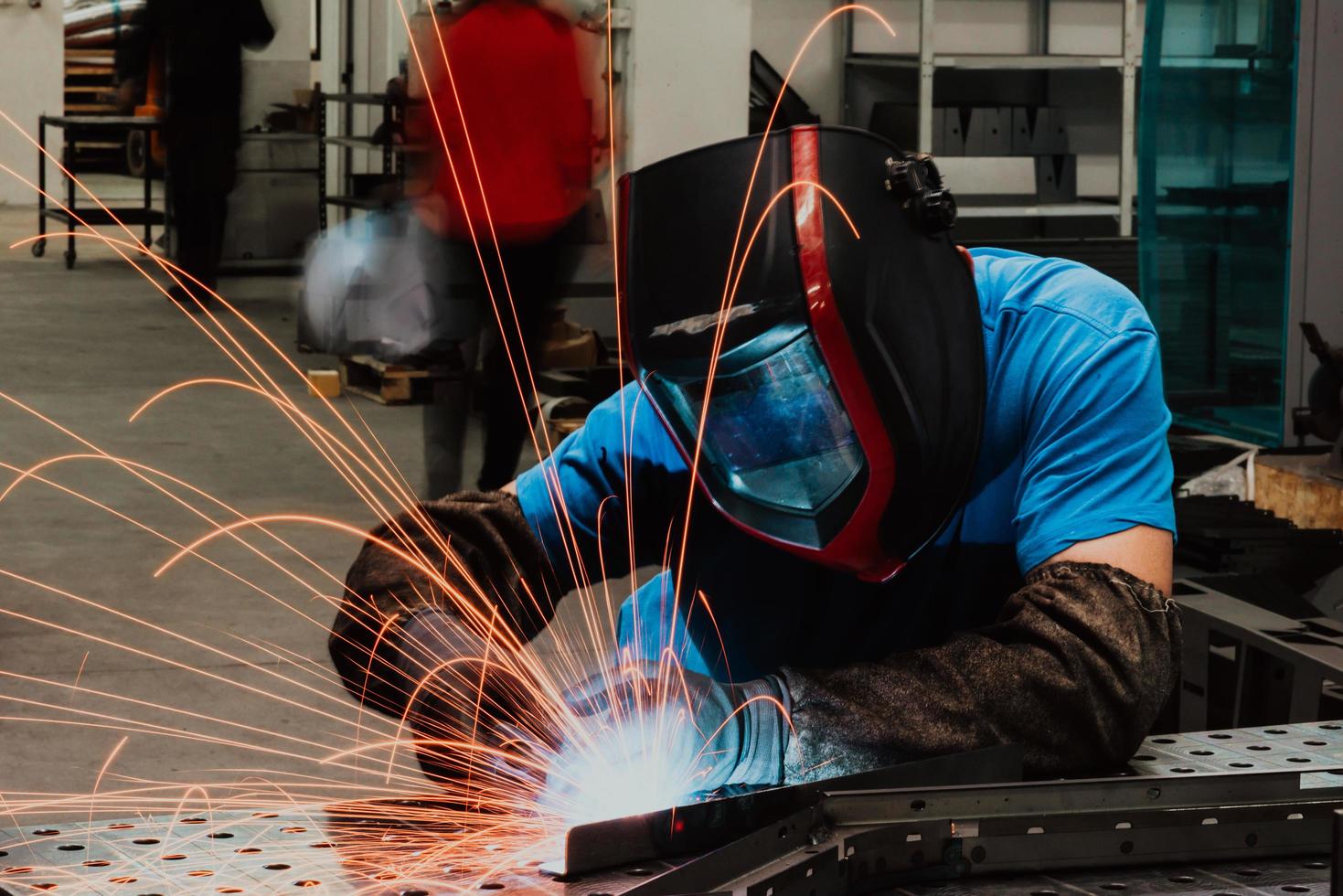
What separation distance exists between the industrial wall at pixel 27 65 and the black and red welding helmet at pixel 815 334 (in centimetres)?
1590

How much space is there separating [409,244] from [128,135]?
7152 mm

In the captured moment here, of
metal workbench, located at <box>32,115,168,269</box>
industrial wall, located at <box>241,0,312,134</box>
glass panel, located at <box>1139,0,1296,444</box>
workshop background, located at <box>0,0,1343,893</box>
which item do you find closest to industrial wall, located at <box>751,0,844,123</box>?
workshop background, located at <box>0,0,1343,893</box>

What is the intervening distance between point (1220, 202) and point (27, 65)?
13468 millimetres

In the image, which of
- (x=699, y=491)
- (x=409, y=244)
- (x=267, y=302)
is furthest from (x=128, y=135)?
(x=699, y=491)

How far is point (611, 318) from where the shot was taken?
8.75m

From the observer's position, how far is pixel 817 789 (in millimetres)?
1381

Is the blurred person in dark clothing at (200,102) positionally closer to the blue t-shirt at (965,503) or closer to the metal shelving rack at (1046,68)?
the metal shelving rack at (1046,68)

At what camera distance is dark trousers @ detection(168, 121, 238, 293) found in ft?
33.3

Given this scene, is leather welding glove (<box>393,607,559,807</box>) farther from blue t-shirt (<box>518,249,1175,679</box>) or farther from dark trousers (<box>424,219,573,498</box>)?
dark trousers (<box>424,219,573,498</box>)

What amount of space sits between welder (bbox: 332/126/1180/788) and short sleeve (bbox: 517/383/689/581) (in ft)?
0.28

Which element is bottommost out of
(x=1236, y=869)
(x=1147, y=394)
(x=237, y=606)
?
(x=237, y=606)

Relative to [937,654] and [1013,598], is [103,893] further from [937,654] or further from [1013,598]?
[1013,598]

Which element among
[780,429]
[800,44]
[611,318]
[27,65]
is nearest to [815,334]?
[780,429]

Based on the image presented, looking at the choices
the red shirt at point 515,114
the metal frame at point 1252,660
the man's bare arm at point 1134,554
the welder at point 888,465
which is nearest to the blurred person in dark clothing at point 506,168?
the red shirt at point 515,114
